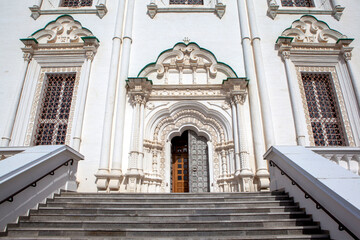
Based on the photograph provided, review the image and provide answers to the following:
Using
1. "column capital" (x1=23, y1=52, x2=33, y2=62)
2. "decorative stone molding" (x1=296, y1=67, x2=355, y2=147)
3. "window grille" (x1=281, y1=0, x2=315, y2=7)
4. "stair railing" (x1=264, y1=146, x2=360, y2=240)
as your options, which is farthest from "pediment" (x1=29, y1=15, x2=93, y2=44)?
"stair railing" (x1=264, y1=146, x2=360, y2=240)

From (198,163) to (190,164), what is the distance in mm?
317

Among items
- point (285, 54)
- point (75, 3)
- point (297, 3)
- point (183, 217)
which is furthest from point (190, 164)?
point (75, 3)

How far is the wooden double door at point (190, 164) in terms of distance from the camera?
8562mm

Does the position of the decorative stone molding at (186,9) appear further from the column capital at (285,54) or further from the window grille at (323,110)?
the window grille at (323,110)

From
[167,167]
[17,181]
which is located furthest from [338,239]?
[167,167]

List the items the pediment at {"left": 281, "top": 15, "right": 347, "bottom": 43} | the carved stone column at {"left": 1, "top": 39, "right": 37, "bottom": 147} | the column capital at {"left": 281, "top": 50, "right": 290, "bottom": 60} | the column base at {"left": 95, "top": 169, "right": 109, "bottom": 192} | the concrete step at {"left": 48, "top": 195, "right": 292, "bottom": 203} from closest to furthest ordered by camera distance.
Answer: the concrete step at {"left": 48, "top": 195, "right": 292, "bottom": 203} → the column base at {"left": 95, "top": 169, "right": 109, "bottom": 192} → the carved stone column at {"left": 1, "top": 39, "right": 37, "bottom": 147} → the column capital at {"left": 281, "top": 50, "right": 290, "bottom": 60} → the pediment at {"left": 281, "top": 15, "right": 347, "bottom": 43}

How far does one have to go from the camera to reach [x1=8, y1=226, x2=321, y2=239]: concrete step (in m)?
3.39

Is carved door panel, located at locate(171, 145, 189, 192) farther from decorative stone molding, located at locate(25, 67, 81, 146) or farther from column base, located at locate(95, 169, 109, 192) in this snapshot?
decorative stone molding, located at locate(25, 67, 81, 146)

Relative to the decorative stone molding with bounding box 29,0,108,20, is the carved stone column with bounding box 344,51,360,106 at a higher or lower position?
lower

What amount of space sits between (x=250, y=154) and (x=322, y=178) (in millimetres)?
4914

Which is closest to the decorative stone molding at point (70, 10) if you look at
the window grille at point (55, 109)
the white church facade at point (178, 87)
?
the white church facade at point (178, 87)

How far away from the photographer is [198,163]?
8812 mm

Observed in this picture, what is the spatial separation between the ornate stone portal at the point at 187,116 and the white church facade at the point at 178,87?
0.13 feet

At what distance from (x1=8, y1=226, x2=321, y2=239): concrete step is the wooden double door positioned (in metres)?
5.06
